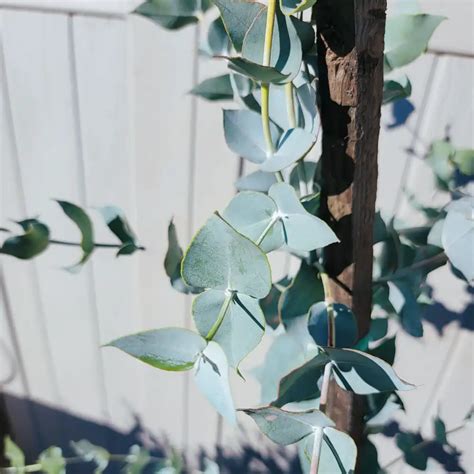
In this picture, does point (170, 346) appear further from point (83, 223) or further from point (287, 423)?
point (83, 223)

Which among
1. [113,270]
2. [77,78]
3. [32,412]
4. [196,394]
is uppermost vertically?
[77,78]

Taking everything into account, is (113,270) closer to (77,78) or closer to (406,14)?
(77,78)

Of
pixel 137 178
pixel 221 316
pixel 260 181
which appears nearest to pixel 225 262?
pixel 221 316

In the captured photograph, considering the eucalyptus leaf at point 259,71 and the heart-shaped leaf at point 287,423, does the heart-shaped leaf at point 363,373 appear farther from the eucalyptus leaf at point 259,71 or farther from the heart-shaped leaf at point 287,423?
the eucalyptus leaf at point 259,71

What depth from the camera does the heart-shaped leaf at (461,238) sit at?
405 mm

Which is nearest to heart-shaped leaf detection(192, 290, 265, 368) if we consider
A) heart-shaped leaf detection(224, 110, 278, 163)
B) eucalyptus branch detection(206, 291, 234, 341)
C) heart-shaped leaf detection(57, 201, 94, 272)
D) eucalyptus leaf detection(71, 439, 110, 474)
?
eucalyptus branch detection(206, 291, 234, 341)

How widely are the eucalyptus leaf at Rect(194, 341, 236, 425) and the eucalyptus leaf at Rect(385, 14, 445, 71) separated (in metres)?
0.25

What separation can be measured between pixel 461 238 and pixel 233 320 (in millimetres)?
177

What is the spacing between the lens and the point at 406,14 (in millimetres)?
442

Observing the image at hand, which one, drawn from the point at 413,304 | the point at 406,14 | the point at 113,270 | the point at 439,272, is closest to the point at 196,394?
the point at 113,270

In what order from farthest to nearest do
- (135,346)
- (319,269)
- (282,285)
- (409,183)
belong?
(409,183)
(282,285)
(319,269)
(135,346)

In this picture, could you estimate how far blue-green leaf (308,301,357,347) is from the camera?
0.40 meters

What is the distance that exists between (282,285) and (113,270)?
14.7 inches

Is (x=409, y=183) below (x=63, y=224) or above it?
above
